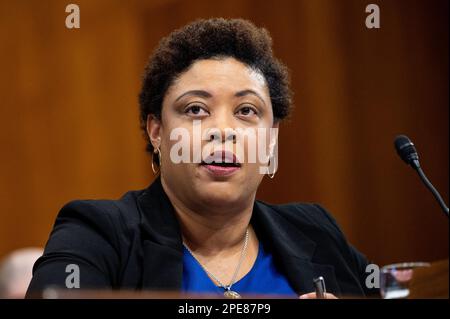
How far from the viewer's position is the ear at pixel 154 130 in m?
1.90

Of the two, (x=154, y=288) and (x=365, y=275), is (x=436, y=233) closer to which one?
(x=365, y=275)

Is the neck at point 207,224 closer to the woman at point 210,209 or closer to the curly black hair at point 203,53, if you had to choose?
the woman at point 210,209

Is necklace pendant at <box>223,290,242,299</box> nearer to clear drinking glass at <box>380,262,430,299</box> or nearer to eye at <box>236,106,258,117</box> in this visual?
clear drinking glass at <box>380,262,430,299</box>

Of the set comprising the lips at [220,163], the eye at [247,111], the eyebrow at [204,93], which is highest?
the eyebrow at [204,93]

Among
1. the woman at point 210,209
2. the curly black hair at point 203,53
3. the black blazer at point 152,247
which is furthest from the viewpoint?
the curly black hair at point 203,53

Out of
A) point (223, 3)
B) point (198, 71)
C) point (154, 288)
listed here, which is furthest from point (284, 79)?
point (223, 3)

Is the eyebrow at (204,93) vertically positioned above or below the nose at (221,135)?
above

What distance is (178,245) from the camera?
167 cm

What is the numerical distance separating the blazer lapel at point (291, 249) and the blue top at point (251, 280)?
21mm

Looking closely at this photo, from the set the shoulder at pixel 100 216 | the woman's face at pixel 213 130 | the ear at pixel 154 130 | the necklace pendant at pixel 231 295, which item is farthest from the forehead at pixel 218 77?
the necklace pendant at pixel 231 295

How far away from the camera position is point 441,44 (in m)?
3.12

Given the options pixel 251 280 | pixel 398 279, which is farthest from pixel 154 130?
pixel 398 279

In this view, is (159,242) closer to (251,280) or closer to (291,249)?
Answer: (251,280)

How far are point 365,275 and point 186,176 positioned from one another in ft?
1.94
